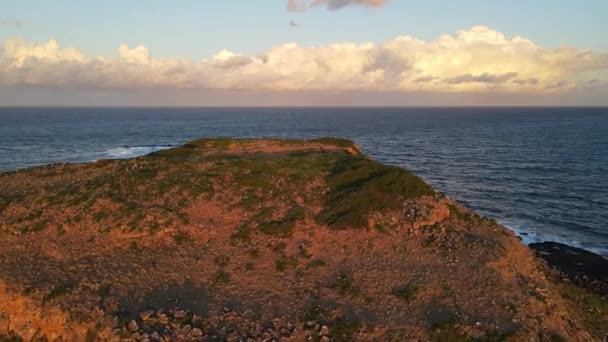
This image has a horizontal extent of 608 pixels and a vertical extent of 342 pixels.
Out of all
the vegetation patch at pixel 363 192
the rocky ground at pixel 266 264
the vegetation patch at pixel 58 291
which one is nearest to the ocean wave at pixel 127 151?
the rocky ground at pixel 266 264

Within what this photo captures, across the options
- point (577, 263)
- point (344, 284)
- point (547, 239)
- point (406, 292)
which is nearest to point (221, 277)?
point (344, 284)

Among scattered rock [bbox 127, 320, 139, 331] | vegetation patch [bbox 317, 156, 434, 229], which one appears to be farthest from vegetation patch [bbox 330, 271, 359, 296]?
scattered rock [bbox 127, 320, 139, 331]

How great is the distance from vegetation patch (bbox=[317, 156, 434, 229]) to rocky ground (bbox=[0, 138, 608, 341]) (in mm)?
145

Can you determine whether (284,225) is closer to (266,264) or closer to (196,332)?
(266,264)

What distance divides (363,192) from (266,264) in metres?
10.9

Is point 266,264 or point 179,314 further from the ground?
point 266,264

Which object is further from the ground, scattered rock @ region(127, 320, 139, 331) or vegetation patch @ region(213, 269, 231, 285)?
vegetation patch @ region(213, 269, 231, 285)

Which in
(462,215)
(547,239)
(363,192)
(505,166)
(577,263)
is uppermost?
(363,192)

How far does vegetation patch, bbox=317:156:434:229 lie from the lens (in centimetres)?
3192

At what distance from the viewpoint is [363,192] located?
34625 mm

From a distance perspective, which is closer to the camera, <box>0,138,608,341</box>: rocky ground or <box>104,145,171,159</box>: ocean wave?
<box>0,138,608,341</box>: rocky ground

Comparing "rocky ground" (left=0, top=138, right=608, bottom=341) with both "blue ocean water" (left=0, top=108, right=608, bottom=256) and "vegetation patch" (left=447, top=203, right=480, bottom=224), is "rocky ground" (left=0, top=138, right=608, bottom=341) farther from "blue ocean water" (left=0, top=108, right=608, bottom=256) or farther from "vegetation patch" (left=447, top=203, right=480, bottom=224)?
"blue ocean water" (left=0, top=108, right=608, bottom=256)

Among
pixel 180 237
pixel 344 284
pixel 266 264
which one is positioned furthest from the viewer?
pixel 180 237

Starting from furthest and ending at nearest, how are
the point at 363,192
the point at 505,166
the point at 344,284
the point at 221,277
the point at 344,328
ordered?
the point at 505,166 < the point at 363,192 < the point at 221,277 < the point at 344,284 < the point at 344,328
